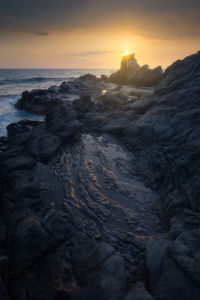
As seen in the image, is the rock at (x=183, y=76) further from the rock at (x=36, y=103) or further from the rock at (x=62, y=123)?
the rock at (x=36, y=103)

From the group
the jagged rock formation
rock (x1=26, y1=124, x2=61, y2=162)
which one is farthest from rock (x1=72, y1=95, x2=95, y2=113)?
the jagged rock formation

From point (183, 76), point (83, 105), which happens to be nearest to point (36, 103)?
point (83, 105)

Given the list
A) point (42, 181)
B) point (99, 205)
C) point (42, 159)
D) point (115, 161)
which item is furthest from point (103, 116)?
point (99, 205)

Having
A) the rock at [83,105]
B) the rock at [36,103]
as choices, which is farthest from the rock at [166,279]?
the rock at [36,103]

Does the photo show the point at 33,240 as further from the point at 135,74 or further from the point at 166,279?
the point at 135,74

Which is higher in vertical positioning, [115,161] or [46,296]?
[115,161]

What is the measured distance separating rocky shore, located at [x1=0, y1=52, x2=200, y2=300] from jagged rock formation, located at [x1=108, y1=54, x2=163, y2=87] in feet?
106

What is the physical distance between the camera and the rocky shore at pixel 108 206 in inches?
185

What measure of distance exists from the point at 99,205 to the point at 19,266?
160 inches

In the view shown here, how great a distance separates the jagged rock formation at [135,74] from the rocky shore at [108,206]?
106ft

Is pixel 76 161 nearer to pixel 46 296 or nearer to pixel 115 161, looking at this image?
pixel 115 161

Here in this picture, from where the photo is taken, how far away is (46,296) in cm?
443

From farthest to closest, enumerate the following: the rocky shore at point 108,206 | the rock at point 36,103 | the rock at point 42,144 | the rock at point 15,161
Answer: the rock at point 36,103 → the rock at point 42,144 → the rock at point 15,161 → the rocky shore at point 108,206

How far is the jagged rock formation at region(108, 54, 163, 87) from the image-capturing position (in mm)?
46406
